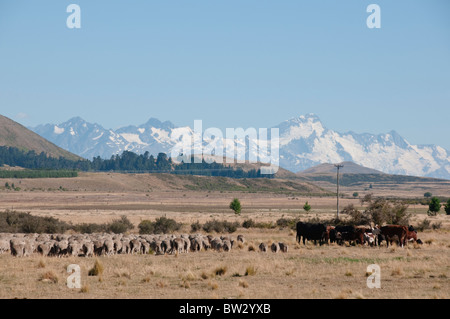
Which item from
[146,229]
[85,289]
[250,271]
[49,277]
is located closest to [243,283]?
[250,271]

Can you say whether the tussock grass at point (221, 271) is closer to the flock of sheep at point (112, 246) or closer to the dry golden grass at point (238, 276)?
the dry golden grass at point (238, 276)

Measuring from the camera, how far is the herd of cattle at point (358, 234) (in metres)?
37.2

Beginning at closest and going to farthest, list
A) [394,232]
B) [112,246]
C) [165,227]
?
[112,246] < [394,232] < [165,227]

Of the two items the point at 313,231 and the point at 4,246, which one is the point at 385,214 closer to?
the point at 313,231

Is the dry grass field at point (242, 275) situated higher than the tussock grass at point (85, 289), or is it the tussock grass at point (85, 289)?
the tussock grass at point (85, 289)

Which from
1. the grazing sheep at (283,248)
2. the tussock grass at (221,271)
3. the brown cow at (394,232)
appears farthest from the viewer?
the brown cow at (394,232)

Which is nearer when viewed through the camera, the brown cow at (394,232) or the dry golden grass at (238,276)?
the dry golden grass at (238,276)

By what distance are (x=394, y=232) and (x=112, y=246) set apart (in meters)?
17.0

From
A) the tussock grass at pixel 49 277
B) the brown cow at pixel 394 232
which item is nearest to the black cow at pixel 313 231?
the brown cow at pixel 394 232

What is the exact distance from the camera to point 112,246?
3120 cm

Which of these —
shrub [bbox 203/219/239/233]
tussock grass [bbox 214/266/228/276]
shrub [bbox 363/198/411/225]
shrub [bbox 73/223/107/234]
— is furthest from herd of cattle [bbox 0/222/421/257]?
shrub [bbox 203/219/239/233]

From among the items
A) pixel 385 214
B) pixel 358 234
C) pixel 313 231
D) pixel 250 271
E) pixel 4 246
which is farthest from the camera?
pixel 385 214
